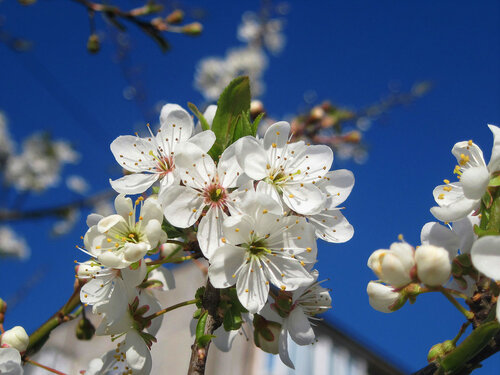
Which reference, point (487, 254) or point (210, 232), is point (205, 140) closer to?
point (210, 232)

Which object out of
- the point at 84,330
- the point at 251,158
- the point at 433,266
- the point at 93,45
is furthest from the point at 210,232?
the point at 93,45

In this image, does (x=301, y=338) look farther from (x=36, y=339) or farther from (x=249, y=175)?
(x=36, y=339)

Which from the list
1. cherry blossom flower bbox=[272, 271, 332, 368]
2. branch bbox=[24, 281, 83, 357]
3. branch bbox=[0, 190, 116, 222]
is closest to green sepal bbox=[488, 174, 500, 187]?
cherry blossom flower bbox=[272, 271, 332, 368]

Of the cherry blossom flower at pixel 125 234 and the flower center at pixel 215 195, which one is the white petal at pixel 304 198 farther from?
the cherry blossom flower at pixel 125 234

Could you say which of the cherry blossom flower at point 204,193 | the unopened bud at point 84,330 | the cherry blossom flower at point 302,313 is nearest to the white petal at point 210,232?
the cherry blossom flower at point 204,193

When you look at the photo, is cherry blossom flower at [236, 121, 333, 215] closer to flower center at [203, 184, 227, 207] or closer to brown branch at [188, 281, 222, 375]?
flower center at [203, 184, 227, 207]

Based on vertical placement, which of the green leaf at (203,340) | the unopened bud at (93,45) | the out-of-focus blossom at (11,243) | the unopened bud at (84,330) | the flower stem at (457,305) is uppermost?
the out-of-focus blossom at (11,243)
